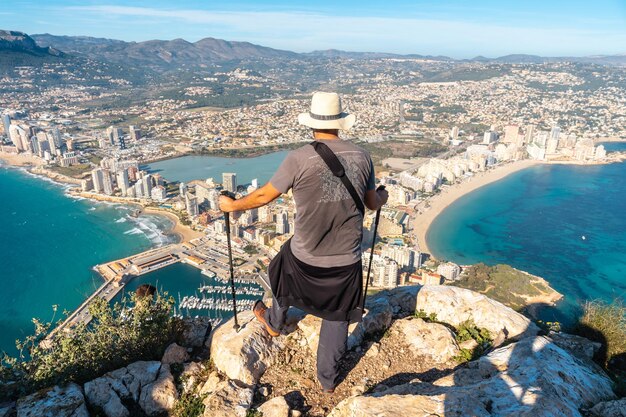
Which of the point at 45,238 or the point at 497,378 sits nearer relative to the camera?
the point at 497,378

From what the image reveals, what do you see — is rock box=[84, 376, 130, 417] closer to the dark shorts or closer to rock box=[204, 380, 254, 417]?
rock box=[204, 380, 254, 417]

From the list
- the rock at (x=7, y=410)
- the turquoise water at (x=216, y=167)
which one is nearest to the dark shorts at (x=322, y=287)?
the rock at (x=7, y=410)

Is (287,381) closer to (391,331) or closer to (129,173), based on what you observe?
(391,331)

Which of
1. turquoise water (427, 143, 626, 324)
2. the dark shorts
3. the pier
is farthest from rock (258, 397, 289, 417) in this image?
turquoise water (427, 143, 626, 324)

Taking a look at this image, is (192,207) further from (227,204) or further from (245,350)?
(227,204)

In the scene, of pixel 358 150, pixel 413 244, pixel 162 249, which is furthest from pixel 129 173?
pixel 358 150

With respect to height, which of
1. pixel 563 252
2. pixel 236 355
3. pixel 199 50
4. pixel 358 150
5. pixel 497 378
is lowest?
pixel 563 252

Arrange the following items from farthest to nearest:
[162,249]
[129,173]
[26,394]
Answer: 1. [129,173]
2. [162,249]
3. [26,394]
